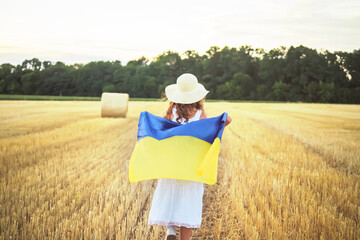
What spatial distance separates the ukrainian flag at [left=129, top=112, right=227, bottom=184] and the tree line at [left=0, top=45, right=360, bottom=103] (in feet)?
175

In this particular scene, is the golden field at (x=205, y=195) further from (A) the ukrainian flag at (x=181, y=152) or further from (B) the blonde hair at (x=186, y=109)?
(A) the ukrainian flag at (x=181, y=152)

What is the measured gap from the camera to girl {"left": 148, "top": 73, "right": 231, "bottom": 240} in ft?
8.09

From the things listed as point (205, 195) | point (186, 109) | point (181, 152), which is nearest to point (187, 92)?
point (186, 109)

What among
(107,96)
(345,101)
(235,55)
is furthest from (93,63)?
(107,96)

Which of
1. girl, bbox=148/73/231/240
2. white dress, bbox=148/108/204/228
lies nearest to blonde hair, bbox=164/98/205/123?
girl, bbox=148/73/231/240

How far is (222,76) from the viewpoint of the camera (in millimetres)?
76562

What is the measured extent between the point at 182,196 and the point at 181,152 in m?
0.42

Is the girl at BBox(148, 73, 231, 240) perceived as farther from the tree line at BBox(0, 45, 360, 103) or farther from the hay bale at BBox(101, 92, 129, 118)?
the tree line at BBox(0, 45, 360, 103)

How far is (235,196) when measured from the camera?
11.4ft

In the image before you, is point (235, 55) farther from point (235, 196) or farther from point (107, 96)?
point (235, 196)

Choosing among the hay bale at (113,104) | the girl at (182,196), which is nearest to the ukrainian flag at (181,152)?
the girl at (182,196)

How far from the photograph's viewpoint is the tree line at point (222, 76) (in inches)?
2195

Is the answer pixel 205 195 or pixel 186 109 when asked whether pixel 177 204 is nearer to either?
pixel 186 109

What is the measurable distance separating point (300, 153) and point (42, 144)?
5.51m
